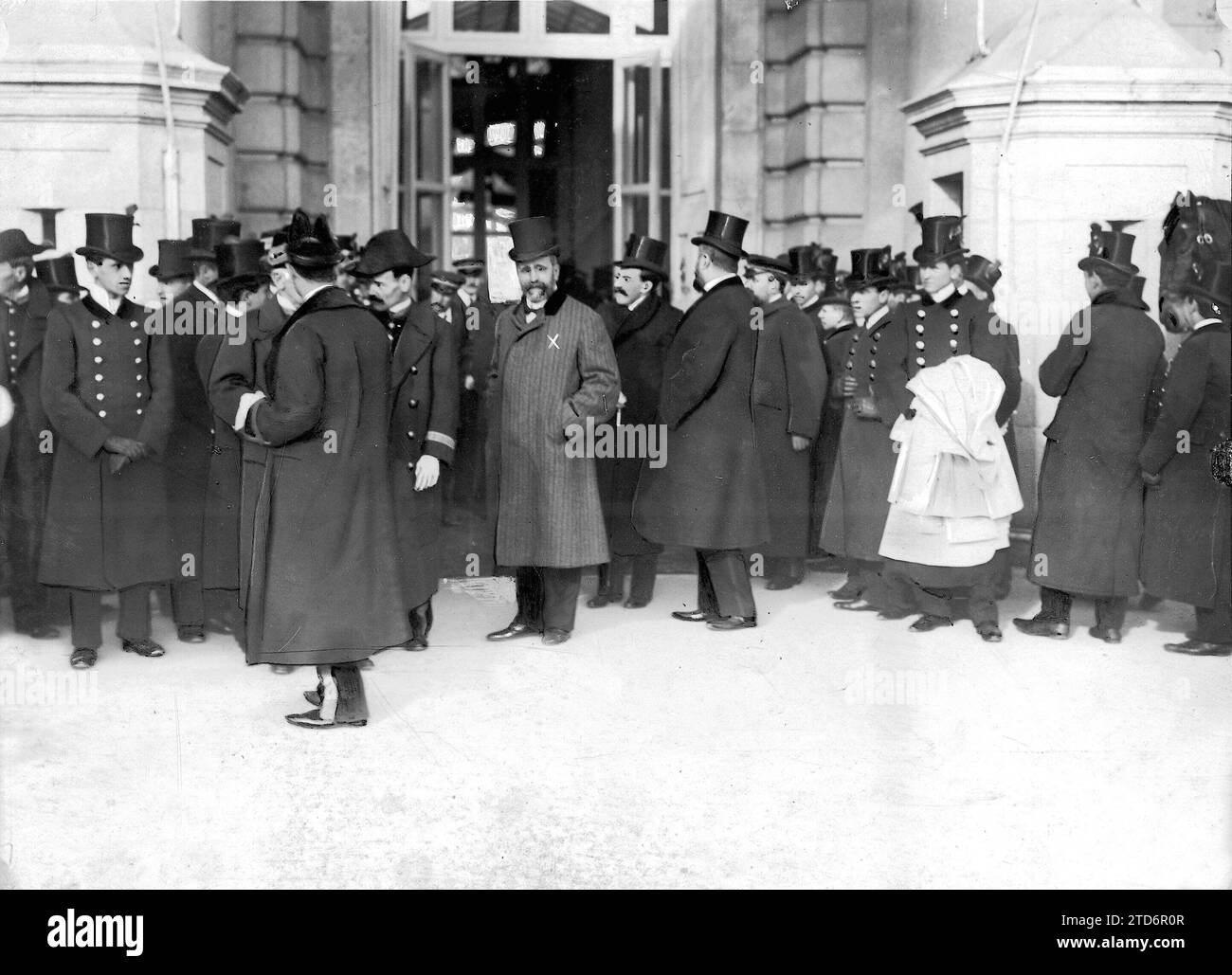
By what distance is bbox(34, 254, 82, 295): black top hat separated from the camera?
18.4ft

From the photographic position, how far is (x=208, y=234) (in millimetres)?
5906

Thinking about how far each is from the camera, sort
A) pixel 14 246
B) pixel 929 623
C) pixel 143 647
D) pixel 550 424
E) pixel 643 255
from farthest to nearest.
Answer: pixel 643 255 → pixel 929 623 → pixel 550 424 → pixel 143 647 → pixel 14 246

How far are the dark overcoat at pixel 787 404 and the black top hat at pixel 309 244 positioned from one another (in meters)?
Result: 3.08

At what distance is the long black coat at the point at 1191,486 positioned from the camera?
544 cm

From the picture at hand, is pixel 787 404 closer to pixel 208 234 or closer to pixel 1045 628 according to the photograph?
pixel 1045 628

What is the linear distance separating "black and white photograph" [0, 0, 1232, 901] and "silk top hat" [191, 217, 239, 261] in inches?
2.0

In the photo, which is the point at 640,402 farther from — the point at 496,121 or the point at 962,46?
the point at 496,121

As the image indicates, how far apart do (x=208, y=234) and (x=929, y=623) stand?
146 inches

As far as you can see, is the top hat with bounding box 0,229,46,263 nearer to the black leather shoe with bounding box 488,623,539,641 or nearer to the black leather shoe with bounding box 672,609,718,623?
the black leather shoe with bounding box 488,623,539,641

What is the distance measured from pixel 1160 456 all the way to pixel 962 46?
309 cm

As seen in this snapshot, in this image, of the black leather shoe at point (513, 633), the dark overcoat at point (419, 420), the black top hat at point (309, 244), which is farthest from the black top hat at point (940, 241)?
the black top hat at point (309, 244)

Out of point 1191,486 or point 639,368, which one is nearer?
point 1191,486

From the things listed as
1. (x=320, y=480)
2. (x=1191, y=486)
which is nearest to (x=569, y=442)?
(x=320, y=480)
